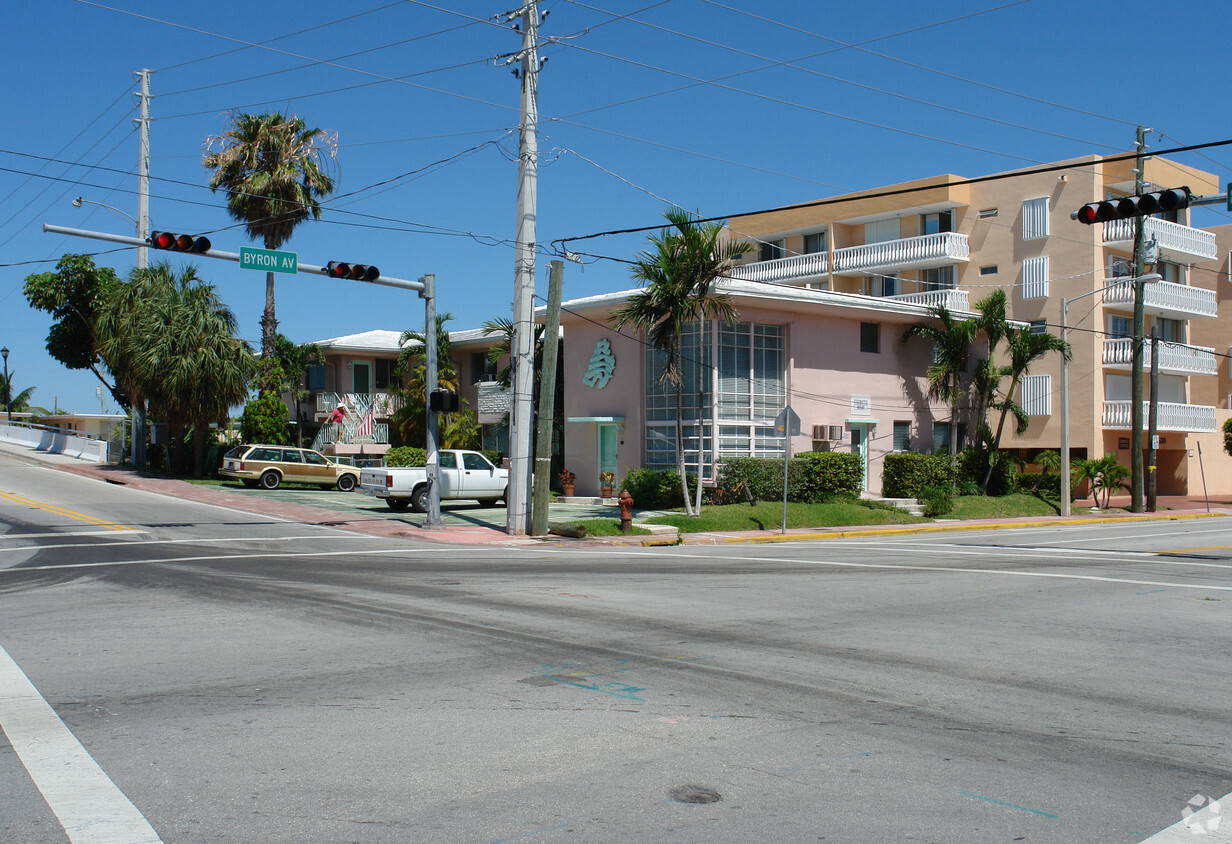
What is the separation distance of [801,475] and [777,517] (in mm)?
2962

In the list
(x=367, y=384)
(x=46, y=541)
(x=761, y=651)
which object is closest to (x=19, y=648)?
(x=761, y=651)

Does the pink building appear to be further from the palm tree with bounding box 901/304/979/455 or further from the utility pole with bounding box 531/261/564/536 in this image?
the utility pole with bounding box 531/261/564/536

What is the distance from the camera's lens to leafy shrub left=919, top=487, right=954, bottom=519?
3077cm

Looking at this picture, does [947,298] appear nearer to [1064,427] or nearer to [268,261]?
[1064,427]

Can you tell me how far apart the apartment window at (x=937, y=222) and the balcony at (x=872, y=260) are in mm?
1303

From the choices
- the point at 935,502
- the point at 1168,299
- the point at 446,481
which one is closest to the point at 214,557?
the point at 446,481

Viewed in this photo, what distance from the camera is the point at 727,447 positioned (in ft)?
96.4

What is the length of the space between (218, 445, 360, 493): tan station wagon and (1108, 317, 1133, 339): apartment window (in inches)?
1219

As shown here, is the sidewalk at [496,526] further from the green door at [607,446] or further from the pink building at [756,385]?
the green door at [607,446]

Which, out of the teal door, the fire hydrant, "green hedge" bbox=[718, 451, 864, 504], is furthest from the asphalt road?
the teal door

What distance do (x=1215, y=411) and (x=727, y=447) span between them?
87.8 feet

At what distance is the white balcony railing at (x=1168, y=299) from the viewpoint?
3979cm

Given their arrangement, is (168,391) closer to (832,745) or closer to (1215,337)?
(832,745)

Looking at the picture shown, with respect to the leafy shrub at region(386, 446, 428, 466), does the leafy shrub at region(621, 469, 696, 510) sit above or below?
below
